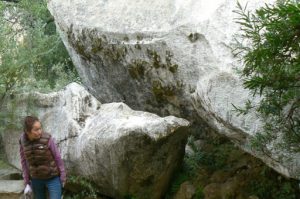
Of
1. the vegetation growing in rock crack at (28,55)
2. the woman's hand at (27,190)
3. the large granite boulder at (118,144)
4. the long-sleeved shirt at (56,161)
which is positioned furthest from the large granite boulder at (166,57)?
the woman's hand at (27,190)

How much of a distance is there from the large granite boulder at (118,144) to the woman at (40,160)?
3.31 feet

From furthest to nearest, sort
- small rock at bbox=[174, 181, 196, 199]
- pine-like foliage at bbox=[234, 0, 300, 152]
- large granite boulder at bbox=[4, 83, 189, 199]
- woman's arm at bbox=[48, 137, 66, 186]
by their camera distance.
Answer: small rock at bbox=[174, 181, 196, 199]
large granite boulder at bbox=[4, 83, 189, 199]
woman's arm at bbox=[48, 137, 66, 186]
pine-like foliage at bbox=[234, 0, 300, 152]

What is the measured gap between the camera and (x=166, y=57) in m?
8.08

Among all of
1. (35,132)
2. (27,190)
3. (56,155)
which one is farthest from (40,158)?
(27,190)

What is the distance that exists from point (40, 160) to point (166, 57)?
2383 mm

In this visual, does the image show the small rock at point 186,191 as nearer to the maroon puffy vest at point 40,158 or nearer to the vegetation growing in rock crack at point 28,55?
the maroon puffy vest at point 40,158

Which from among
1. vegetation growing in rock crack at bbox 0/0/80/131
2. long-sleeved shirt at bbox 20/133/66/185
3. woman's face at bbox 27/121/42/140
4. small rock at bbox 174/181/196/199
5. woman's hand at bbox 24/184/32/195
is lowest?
small rock at bbox 174/181/196/199

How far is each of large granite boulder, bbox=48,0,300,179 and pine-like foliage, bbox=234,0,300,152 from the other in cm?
42

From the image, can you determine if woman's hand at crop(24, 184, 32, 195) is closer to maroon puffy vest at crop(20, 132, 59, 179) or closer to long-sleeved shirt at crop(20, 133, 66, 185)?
long-sleeved shirt at crop(20, 133, 66, 185)

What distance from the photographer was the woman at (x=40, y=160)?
6.89 meters

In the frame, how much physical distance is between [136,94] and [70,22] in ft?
6.12

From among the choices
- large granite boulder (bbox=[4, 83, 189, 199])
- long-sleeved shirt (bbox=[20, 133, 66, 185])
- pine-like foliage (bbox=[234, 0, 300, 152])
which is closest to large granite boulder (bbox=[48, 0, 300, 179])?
pine-like foliage (bbox=[234, 0, 300, 152])

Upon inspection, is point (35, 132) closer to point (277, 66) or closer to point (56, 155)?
point (56, 155)

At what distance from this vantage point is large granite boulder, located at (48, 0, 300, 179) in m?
6.76
